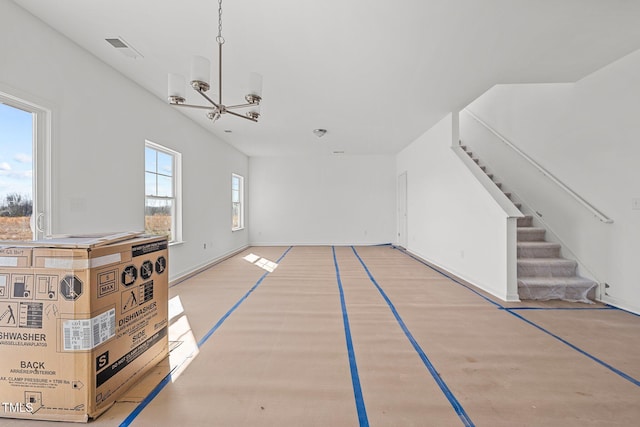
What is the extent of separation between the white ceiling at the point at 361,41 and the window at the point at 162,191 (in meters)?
0.98

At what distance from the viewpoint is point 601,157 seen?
11.1ft

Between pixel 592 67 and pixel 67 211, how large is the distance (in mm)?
5863

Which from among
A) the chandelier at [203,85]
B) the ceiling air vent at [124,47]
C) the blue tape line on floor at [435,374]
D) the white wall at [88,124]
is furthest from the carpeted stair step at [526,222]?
the ceiling air vent at [124,47]

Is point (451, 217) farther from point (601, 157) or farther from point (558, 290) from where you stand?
point (601, 157)

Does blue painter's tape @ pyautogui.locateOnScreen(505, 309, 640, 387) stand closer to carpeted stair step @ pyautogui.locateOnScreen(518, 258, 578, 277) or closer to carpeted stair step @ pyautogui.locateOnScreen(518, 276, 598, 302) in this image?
carpeted stair step @ pyautogui.locateOnScreen(518, 276, 598, 302)

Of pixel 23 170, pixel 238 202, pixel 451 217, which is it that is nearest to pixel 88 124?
pixel 23 170

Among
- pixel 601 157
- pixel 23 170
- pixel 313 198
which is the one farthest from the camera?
pixel 313 198

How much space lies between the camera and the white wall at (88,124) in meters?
2.35

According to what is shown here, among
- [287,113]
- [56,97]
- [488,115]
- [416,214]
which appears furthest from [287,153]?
[56,97]

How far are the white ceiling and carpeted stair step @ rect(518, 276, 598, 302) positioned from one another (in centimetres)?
254

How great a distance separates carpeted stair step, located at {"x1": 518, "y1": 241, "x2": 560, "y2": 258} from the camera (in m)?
3.99

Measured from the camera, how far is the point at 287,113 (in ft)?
15.9

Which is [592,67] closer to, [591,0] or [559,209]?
[591,0]

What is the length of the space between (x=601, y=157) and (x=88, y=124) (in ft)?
18.8
